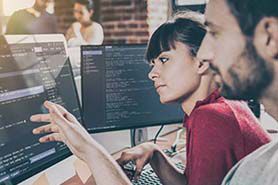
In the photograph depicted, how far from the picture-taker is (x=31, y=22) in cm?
383

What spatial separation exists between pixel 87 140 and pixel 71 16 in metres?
5.14

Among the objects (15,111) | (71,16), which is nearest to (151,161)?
(15,111)

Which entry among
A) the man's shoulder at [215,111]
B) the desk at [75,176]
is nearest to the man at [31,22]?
the desk at [75,176]

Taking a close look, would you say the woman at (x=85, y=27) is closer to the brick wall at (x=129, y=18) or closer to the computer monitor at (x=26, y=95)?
the brick wall at (x=129, y=18)

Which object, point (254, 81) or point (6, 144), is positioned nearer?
point (254, 81)

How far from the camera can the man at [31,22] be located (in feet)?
11.6

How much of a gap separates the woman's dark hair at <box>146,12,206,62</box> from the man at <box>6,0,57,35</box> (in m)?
2.06

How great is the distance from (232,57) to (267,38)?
105mm

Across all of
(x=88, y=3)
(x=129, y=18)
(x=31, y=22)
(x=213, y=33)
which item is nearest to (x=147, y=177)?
(x=213, y=33)

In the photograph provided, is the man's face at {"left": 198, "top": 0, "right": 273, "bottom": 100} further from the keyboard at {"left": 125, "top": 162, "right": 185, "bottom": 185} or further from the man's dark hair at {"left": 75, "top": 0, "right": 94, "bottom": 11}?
the man's dark hair at {"left": 75, "top": 0, "right": 94, "bottom": 11}

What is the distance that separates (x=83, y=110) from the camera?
1729mm

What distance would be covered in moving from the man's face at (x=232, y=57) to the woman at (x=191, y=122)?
19cm

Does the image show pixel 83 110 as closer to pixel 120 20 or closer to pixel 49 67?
pixel 49 67

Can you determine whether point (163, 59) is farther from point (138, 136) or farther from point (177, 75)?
point (138, 136)
